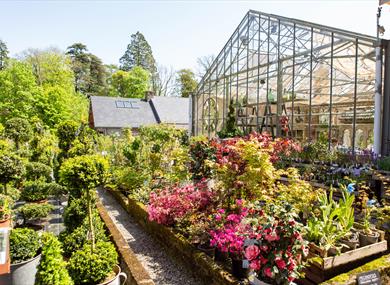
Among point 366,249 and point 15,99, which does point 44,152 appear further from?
point 15,99

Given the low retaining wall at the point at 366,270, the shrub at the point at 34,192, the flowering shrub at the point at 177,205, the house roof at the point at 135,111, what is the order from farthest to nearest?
the house roof at the point at 135,111, the shrub at the point at 34,192, the flowering shrub at the point at 177,205, the low retaining wall at the point at 366,270

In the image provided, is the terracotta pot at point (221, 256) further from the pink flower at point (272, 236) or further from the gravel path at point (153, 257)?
the pink flower at point (272, 236)

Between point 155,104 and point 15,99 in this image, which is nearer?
point 15,99

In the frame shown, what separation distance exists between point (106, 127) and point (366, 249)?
23.8 metres

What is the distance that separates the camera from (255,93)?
1219 centimetres

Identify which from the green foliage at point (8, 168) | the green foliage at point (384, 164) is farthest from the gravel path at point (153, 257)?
the green foliage at point (384, 164)

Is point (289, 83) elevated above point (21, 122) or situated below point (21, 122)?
above

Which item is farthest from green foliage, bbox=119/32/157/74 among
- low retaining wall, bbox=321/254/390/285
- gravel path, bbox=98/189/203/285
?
low retaining wall, bbox=321/254/390/285

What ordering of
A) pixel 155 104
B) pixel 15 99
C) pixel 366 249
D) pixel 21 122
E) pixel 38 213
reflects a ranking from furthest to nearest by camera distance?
pixel 155 104 → pixel 15 99 → pixel 21 122 → pixel 38 213 → pixel 366 249

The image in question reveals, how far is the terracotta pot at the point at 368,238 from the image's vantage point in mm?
3689

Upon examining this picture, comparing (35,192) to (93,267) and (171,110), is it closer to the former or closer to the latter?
(93,267)

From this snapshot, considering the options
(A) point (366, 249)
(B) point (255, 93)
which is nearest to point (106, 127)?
(B) point (255, 93)

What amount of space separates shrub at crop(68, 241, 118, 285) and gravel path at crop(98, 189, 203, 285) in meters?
0.86

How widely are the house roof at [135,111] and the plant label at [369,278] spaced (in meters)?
23.3
